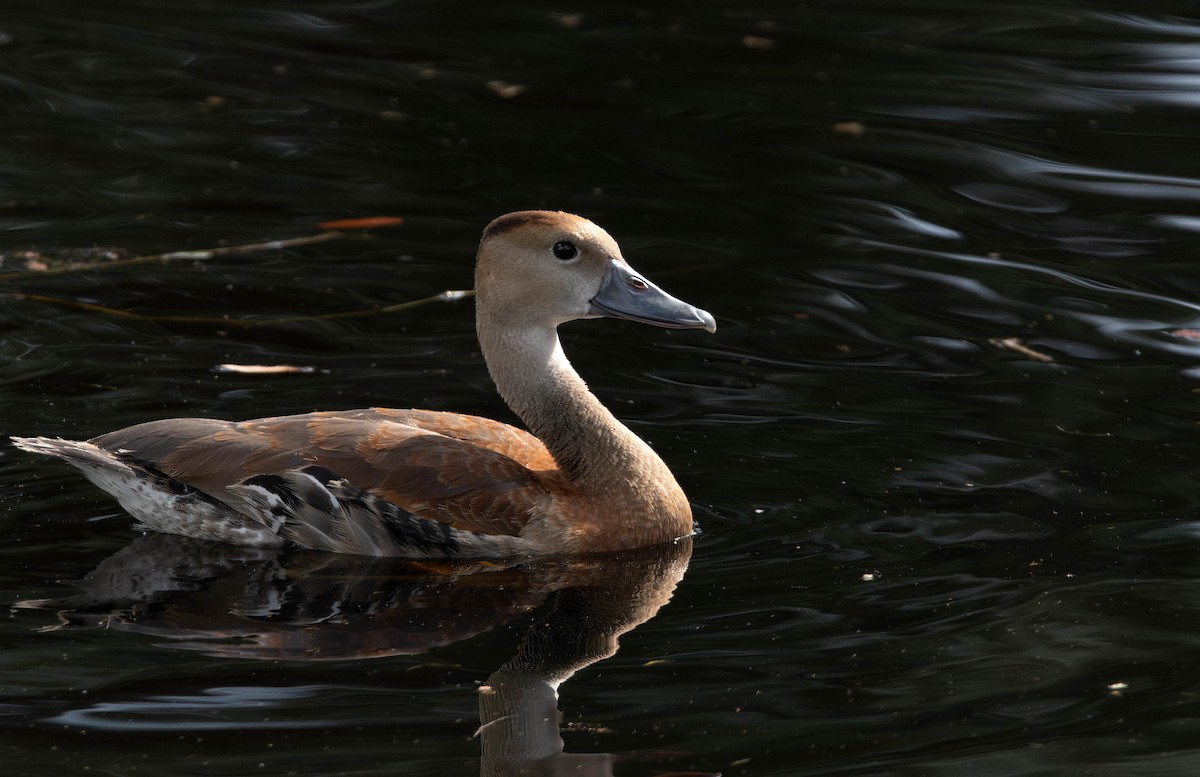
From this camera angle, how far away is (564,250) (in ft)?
23.2

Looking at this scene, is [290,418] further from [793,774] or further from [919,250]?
[919,250]

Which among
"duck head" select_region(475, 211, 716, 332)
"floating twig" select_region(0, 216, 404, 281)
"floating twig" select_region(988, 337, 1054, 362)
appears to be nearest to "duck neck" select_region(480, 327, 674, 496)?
"duck head" select_region(475, 211, 716, 332)

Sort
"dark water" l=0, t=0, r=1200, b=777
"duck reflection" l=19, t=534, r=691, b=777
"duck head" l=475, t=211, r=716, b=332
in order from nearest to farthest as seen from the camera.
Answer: "dark water" l=0, t=0, r=1200, b=777 < "duck reflection" l=19, t=534, r=691, b=777 < "duck head" l=475, t=211, r=716, b=332

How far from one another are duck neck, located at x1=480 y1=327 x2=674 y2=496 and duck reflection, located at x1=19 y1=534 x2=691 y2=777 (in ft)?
1.06

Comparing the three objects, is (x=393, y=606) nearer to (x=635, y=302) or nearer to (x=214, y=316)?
(x=635, y=302)

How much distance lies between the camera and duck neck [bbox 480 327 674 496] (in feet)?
22.7

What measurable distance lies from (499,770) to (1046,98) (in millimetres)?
8150

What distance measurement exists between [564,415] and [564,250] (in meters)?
0.64

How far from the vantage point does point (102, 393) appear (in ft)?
26.1

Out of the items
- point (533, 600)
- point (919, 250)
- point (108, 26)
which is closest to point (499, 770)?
point (533, 600)

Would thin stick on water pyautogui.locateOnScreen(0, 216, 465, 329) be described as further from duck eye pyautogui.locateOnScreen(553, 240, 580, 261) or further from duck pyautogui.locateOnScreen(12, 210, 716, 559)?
duck eye pyautogui.locateOnScreen(553, 240, 580, 261)

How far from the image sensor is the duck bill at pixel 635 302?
708cm

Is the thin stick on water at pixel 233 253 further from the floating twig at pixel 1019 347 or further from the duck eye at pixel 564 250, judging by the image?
the floating twig at pixel 1019 347

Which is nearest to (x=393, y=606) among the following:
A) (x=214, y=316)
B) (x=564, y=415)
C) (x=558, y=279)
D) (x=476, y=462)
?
(x=476, y=462)
